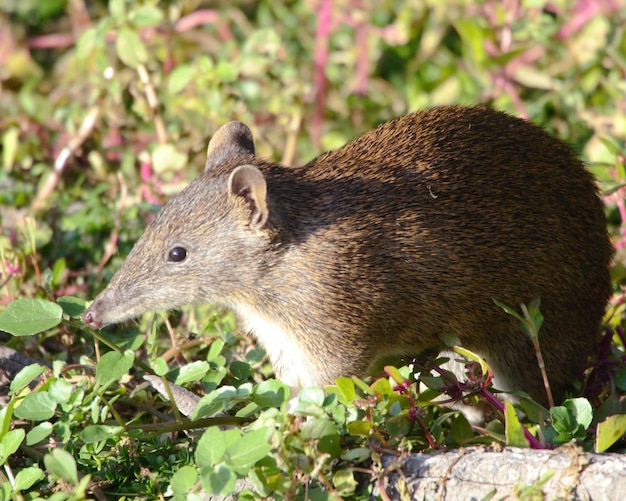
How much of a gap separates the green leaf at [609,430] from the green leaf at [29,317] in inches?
80.3

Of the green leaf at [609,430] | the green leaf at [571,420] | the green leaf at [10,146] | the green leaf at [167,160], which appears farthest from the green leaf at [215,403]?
the green leaf at [10,146]

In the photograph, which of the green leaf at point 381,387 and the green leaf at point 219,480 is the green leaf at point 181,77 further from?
the green leaf at point 219,480

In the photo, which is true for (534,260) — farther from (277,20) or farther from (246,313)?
(277,20)

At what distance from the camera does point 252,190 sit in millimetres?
3861

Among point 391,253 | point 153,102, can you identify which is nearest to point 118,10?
point 153,102

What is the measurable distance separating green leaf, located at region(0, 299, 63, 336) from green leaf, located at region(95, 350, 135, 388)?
0.26 meters

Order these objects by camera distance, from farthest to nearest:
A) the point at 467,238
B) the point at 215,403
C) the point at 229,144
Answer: the point at 229,144
the point at 467,238
the point at 215,403

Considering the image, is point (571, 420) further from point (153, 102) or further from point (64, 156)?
point (64, 156)

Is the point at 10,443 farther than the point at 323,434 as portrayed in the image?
Yes

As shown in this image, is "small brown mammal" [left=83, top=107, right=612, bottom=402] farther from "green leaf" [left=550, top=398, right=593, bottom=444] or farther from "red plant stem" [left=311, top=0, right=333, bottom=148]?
"red plant stem" [left=311, top=0, right=333, bottom=148]

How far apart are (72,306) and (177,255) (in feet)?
1.68

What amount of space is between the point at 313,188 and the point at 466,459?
4.79 ft

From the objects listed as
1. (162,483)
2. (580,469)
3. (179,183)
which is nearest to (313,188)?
(162,483)

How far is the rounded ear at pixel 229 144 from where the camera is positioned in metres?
4.38
